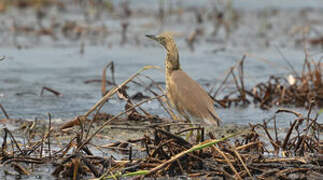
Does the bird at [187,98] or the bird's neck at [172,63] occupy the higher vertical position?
the bird's neck at [172,63]

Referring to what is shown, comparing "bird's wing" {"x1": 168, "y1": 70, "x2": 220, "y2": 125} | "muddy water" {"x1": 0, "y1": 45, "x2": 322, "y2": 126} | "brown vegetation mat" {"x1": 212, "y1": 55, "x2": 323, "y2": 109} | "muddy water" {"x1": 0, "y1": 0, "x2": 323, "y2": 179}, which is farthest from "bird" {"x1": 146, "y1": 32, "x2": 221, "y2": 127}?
"brown vegetation mat" {"x1": 212, "y1": 55, "x2": 323, "y2": 109}

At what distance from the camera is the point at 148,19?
14.1 m

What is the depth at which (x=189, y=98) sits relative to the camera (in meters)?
3.58

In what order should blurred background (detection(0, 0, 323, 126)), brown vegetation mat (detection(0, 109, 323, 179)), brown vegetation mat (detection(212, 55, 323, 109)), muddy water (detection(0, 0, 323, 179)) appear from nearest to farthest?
brown vegetation mat (detection(0, 109, 323, 179)), brown vegetation mat (detection(212, 55, 323, 109)), muddy water (detection(0, 0, 323, 179)), blurred background (detection(0, 0, 323, 126))

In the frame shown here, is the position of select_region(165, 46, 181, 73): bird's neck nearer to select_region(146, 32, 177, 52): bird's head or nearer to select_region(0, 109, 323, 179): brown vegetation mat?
select_region(146, 32, 177, 52): bird's head

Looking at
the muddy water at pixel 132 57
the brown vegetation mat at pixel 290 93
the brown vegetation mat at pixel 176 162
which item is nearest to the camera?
the brown vegetation mat at pixel 176 162

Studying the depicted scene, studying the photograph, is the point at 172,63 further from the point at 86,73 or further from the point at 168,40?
the point at 86,73

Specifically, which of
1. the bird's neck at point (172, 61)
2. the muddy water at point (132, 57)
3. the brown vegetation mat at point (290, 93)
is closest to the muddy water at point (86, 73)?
the muddy water at point (132, 57)

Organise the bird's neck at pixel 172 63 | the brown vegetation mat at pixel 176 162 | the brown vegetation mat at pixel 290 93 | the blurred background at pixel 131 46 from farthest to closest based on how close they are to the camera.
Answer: the blurred background at pixel 131 46 < the brown vegetation mat at pixel 290 93 < the bird's neck at pixel 172 63 < the brown vegetation mat at pixel 176 162

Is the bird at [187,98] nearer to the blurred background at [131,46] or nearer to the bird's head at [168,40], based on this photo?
the bird's head at [168,40]

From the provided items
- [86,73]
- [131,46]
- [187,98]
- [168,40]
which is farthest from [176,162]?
[131,46]

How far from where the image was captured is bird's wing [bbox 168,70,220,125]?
11.7 ft

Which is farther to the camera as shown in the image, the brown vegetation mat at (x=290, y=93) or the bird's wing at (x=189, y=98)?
the brown vegetation mat at (x=290, y=93)

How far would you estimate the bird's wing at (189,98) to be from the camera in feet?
11.7
